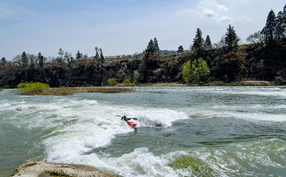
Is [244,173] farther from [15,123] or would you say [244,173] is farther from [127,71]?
[127,71]

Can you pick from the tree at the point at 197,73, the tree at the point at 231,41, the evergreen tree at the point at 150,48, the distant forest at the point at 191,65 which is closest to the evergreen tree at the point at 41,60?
the distant forest at the point at 191,65

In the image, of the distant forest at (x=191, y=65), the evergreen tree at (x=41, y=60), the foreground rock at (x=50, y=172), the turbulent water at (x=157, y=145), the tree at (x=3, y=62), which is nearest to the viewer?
the foreground rock at (x=50, y=172)

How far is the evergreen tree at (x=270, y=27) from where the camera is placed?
2470 inches

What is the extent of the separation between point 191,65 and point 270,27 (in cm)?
2793

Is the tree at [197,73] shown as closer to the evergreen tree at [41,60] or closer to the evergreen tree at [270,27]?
the evergreen tree at [270,27]

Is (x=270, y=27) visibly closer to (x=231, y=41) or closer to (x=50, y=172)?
(x=231, y=41)

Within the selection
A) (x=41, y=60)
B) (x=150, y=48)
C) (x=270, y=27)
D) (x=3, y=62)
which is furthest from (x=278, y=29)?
(x=3, y=62)

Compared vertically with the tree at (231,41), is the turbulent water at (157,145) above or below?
below

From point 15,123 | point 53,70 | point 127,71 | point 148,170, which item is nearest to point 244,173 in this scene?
point 148,170

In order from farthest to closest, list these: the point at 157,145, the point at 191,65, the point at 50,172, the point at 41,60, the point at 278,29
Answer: the point at 41,60 → the point at 191,65 → the point at 278,29 → the point at 157,145 → the point at 50,172

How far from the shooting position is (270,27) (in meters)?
62.9

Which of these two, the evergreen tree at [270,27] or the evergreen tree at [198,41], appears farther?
the evergreen tree at [198,41]

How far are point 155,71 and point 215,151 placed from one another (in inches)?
3026

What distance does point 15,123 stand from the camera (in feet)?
37.1
